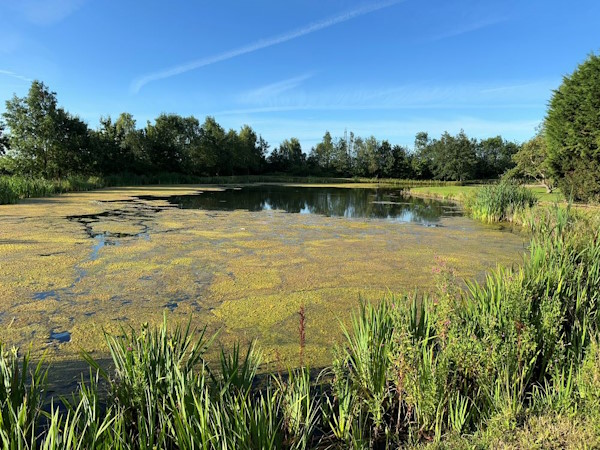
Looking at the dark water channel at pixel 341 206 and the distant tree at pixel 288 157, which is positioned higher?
the distant tree at pixel 288 157

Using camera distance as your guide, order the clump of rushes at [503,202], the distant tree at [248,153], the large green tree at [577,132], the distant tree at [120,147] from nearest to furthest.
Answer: the large green tree at [577,132] → the clump of rushes at [503,202] → the distant tree at [120,147] → the distant tree at [248,153]

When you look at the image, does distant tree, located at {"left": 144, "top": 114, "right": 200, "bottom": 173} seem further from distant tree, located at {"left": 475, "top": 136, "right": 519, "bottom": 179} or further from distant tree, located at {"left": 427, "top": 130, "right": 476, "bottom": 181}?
distant tree, located at {"left": 475, "top": 136, "right": 519, "bottom": 179}

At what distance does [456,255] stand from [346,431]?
14.7 feet

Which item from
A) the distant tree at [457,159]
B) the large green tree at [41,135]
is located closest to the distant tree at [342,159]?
the distant tree at [457,159]

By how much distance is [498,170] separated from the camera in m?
46.4

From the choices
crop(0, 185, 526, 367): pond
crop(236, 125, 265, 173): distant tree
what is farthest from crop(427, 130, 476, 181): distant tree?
crop(0, 185, 526, 367): pond

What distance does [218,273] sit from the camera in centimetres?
450

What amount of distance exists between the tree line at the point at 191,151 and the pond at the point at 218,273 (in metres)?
17.2

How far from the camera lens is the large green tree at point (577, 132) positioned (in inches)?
360

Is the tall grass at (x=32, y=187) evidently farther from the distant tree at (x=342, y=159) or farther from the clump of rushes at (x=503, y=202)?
the distant tree at (x=342, y=159)

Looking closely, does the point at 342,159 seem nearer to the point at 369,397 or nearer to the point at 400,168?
the point at 400,168

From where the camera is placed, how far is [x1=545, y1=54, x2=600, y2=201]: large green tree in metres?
9.16

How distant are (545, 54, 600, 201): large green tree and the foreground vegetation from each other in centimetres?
849

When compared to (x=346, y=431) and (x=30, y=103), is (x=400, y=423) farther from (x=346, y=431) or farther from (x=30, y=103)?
(x=30, y=103)
